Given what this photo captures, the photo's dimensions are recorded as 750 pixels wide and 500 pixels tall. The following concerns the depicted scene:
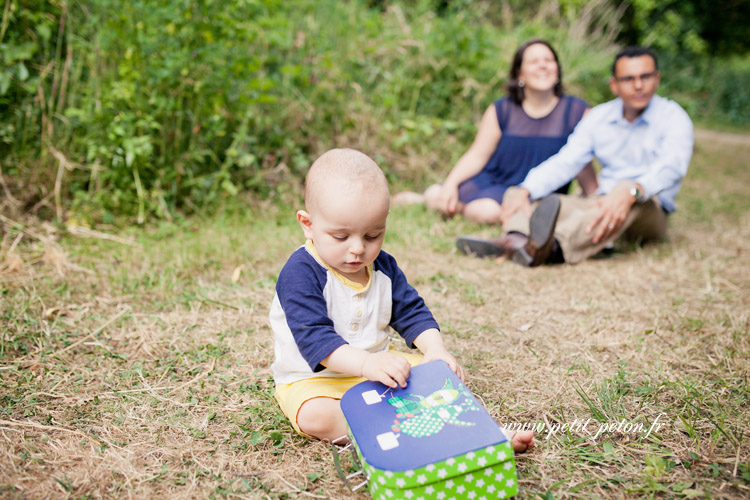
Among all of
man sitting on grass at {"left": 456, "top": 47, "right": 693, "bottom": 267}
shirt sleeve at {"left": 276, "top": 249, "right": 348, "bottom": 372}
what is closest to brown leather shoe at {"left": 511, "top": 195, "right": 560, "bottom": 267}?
man sitting on grass at {"left": 456, "top": 47, "right": 693, "bottom": 267}

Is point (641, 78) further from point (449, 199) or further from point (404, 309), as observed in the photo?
point (404, 309)

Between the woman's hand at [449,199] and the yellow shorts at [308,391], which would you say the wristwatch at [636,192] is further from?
the yellow shorts at [308,391]

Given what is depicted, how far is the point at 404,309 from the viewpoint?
181 centimetres

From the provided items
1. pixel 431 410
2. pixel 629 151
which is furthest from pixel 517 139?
pixel 431 410

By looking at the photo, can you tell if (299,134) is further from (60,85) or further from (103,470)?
(103,470)

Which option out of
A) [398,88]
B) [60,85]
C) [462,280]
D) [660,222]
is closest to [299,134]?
[398,88]

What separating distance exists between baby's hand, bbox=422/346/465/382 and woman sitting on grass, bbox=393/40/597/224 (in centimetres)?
219

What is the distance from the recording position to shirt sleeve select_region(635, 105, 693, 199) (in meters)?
3.18

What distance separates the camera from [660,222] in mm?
3480

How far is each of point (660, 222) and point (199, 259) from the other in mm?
2631

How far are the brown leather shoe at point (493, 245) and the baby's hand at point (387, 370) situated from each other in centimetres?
181

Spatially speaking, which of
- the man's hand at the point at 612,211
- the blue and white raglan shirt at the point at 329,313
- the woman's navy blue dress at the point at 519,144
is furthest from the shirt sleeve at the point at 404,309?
the woman's navy blue dress at the point at 519,144

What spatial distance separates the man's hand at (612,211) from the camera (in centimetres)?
312

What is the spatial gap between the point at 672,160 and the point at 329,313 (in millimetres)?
2398
